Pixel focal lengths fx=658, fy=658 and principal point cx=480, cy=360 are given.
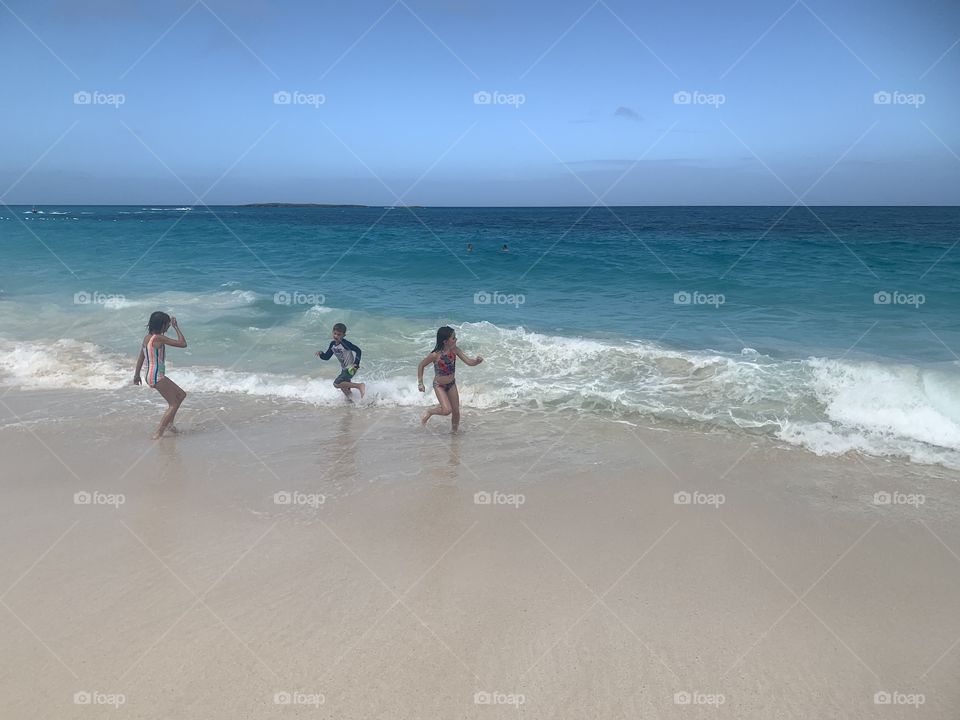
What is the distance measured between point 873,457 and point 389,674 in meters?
6.24

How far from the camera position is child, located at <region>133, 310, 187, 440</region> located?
26.0ft

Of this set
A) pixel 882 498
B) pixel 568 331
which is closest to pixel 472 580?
pixel 882 498

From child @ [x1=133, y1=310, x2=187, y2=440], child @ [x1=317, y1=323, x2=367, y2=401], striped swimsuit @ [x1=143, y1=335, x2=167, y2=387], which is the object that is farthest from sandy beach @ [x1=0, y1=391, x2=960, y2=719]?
child @ [x1=317, y1=323, x2=367, y2=401]

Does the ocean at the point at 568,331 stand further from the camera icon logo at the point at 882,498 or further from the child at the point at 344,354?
the camera icon logo at the point at 882,498

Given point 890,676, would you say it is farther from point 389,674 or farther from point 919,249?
point 919,249

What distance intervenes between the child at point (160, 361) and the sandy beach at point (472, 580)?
411 mm

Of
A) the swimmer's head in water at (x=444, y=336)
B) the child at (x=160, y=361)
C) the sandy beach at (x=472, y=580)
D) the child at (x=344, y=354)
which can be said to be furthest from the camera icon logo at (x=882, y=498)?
the child at (x=160, y=361)

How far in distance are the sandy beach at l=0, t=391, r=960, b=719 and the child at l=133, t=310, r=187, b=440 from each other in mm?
411

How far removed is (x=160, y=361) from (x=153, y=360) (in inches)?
3.5

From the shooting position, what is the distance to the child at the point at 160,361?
26.0 feet

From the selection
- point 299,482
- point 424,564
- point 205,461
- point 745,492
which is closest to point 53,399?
point 205,461

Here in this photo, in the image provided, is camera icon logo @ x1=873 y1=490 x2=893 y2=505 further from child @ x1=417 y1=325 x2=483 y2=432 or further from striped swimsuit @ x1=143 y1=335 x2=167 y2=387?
striped swimsuit @ x1=143 y1=335 x2=167 y2=387

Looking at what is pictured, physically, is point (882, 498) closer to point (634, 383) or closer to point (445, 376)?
point (634, 383)

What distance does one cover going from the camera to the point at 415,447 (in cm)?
791
